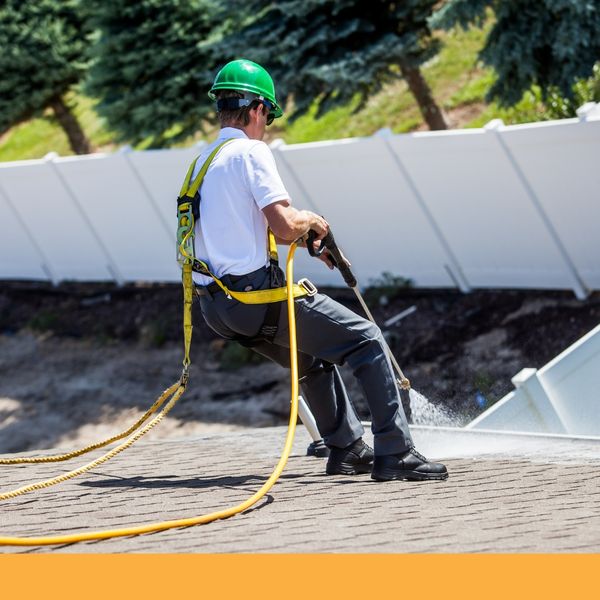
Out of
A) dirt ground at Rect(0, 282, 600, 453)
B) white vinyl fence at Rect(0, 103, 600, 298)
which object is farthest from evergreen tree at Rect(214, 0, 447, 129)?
dirt ground at Rect(0, 282, 600, 453)

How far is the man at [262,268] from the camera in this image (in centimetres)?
527

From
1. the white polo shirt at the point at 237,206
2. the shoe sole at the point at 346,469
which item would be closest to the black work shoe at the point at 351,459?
the shoe sole at the point at 346,469

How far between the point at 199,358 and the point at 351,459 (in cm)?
900

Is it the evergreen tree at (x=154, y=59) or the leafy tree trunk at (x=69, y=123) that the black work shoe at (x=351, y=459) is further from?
the leafy tree trunk at (x=69, y=123)

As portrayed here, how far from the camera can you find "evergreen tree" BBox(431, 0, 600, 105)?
1319 cm

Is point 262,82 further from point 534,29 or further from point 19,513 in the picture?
point 534,29

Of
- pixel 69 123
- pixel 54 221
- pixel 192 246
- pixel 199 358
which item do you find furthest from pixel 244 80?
pixel 69 123

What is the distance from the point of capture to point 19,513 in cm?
505

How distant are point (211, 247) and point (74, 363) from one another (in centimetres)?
1091

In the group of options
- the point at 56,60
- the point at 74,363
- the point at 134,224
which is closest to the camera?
the point at 74,363

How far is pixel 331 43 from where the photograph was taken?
15.5 metres

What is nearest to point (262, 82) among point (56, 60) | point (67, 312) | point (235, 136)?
point (235, 136)

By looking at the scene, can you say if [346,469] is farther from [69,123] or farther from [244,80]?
[69,123]

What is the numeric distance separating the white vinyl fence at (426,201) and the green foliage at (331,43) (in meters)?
1.52
